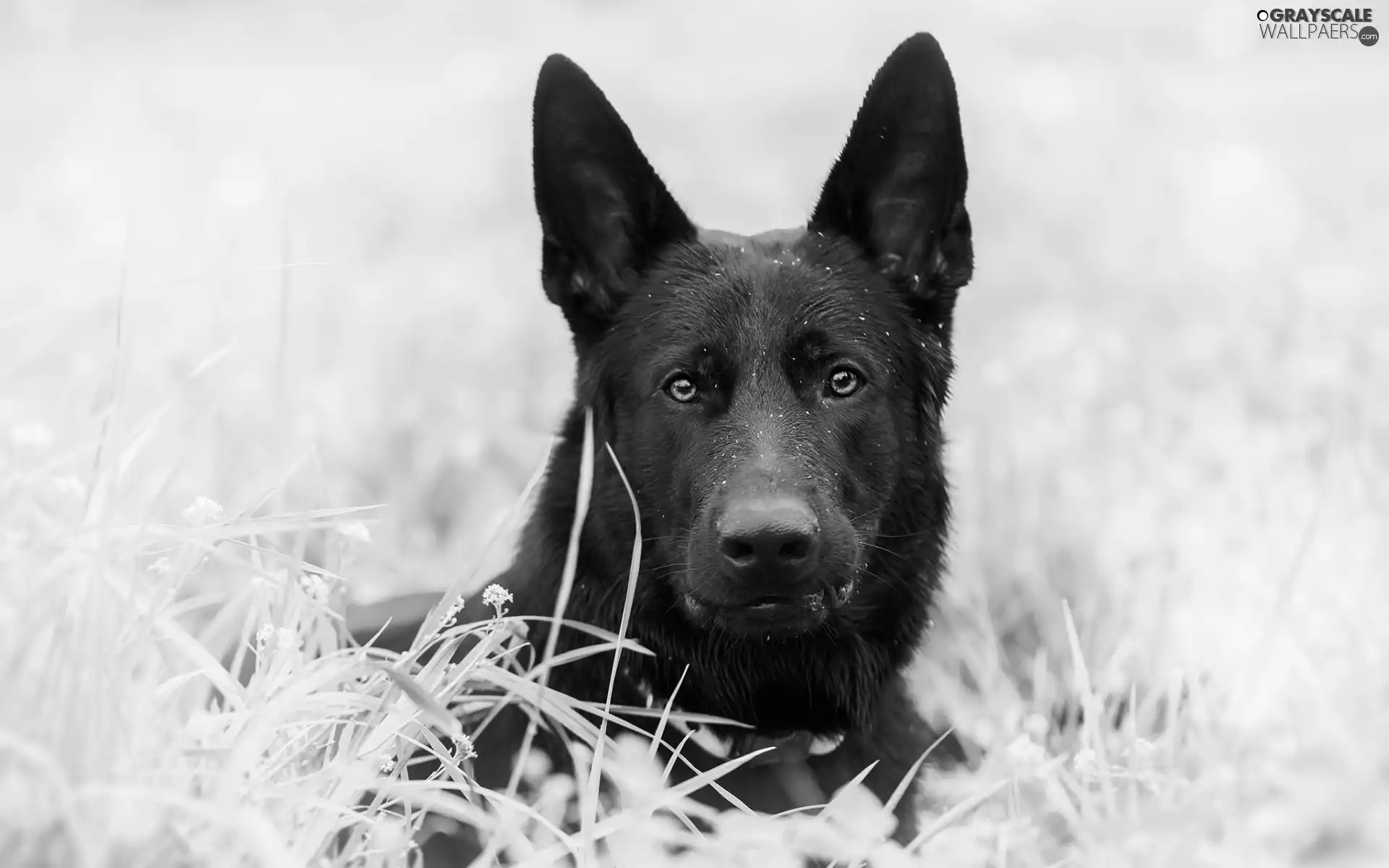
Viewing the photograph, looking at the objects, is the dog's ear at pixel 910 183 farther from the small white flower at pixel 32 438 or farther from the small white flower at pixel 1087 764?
the small white flower at pixel 32 438

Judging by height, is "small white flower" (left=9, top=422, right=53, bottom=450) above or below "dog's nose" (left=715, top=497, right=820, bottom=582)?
above

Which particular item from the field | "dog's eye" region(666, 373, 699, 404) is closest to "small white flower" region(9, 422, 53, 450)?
the field

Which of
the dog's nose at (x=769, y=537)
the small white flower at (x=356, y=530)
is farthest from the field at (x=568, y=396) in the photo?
the dog's nose at (x=769, y=537)

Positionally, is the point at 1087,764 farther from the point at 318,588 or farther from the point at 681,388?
the point at 318,588

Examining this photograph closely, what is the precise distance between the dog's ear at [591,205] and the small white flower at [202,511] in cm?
106

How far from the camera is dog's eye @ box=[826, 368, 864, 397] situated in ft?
9.84

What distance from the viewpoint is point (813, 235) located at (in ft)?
10.6

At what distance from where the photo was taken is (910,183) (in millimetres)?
3176

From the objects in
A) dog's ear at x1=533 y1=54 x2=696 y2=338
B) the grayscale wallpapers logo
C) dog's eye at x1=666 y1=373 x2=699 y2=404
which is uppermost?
the grayscale wallpapers logo

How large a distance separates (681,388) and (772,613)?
2.02 feet

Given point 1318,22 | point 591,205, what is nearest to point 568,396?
point 591,205

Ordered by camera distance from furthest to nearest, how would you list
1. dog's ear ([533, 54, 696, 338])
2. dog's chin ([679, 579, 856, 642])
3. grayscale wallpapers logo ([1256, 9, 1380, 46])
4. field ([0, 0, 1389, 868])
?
grayscale wallpapers logo ([1256, 9, 1380, 46]) → dog's ear ([533, 54, 696, 338]) → dog's chin ([679, 579, 856, 642]) → field ([0, 0, 1389, 868])

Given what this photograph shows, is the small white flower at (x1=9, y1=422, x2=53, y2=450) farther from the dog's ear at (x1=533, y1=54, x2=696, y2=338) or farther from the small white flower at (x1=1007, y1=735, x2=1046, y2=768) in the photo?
the small white flower at (x1=1007, y1=735, x2=1046, y2=768)

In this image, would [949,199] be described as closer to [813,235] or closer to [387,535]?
[813,235]
